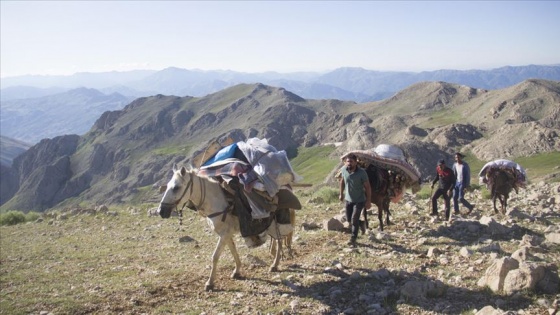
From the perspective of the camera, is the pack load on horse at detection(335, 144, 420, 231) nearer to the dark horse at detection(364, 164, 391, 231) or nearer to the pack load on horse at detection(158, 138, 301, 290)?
the dark horse at detection(364, 164, 391, 231)

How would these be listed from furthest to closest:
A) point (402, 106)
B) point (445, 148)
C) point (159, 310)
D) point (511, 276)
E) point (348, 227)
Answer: point (402, 106), point (445, 148), point (348, 227), point (159, 310), point (511, 276)

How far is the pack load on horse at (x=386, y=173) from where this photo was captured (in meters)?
12.6

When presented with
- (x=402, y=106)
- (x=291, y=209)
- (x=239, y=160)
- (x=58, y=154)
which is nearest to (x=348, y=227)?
(x=291, y=209)

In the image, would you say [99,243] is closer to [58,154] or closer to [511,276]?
[511,276]

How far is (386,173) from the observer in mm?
12953

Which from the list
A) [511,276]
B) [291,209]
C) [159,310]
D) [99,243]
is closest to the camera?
[511,276]

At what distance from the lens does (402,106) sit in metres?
144

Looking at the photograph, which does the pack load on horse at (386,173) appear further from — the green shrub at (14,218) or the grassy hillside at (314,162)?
the grassy hillside at (314,162)

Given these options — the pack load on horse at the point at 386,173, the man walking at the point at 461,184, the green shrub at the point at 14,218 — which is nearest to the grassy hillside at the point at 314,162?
the green shrub at the point at 14,218

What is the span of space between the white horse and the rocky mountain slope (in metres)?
49.7

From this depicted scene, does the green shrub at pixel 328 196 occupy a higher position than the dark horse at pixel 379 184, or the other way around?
the dark horse at pixel 379 184

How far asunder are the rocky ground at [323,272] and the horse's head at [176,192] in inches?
70.6

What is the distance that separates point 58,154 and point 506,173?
20267 centimetres

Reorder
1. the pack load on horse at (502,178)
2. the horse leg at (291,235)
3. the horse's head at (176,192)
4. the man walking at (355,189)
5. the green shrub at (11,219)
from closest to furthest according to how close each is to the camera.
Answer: the horse's head at (176,192), the horse leg at (291,235), the man walking at (355,189), the pack load on horse at (502,178), the green shrub at (11,219)
